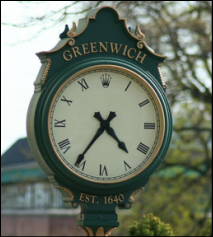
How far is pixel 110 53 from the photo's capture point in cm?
659

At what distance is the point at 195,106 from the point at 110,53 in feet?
40.3

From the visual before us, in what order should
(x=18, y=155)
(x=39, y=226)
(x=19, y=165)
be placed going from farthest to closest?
(x=39, y=226) < (x=19, y=165) < (x=18, y=155)

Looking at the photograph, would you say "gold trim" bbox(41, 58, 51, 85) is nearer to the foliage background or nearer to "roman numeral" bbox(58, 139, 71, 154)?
"roman numeral" bbox(58, 139, 71, 154)

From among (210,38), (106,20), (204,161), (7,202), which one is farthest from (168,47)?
(106,20)

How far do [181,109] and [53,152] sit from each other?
12.7 meters

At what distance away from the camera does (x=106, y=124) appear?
6.40 metres

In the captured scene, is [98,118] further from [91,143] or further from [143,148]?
[143,148]

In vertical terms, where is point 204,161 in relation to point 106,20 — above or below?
above

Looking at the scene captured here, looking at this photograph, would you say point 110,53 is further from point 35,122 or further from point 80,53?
point 35,122

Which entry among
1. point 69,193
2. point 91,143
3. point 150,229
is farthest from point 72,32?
point 150,229

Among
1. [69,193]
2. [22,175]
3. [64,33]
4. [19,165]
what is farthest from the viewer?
[22,175]

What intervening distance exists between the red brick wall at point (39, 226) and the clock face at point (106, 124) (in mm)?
12646

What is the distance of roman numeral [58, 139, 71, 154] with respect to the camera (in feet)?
20.7

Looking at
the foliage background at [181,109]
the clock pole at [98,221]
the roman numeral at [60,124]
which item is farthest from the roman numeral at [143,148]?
the foliage background at [181,109]
